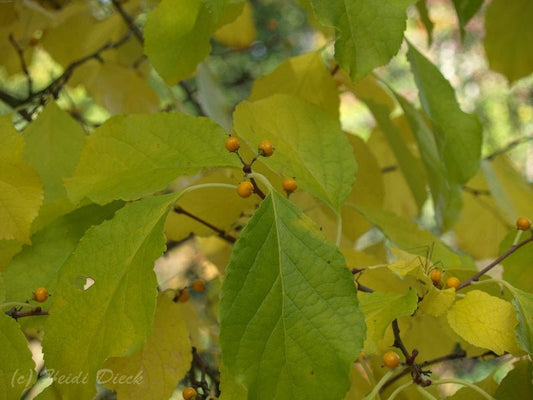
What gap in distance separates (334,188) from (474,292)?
14 cm

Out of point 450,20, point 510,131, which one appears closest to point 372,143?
point 510,131

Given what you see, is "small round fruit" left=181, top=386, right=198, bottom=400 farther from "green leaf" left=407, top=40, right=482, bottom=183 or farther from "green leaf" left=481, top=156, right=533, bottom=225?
"green leaf" left=481, top=156, right=533, bottom=225

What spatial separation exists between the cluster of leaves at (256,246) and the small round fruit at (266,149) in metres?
0.02

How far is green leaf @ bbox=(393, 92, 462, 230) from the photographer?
66 cm

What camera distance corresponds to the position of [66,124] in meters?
0.71

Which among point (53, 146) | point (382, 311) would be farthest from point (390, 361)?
point (53, 146)

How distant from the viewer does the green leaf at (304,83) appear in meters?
0.69

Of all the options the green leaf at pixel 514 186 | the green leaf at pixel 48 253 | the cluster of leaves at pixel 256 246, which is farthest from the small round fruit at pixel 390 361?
the green leaf at pixel 514 186

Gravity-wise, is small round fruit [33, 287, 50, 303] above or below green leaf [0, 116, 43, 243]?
below

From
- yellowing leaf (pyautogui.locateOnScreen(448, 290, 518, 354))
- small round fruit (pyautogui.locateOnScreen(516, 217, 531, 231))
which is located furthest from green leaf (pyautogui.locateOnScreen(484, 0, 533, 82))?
yellowing leaf (pyautogui.locateOnScreen(448, 290, 518, 354))

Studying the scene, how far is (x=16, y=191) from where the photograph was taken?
19.9 inches

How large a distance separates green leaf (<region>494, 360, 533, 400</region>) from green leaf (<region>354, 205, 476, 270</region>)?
105mm

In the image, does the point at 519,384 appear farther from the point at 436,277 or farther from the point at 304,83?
the point at 304,83

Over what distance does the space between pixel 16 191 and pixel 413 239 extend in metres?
0.34
